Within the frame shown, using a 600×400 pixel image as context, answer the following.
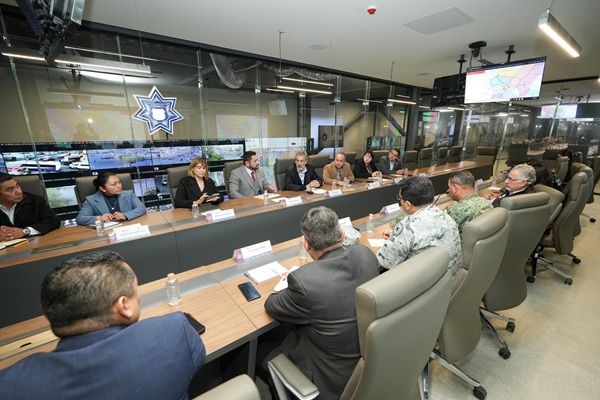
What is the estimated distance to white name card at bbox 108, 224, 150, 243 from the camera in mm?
2021

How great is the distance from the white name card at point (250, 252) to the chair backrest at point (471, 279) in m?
1.14

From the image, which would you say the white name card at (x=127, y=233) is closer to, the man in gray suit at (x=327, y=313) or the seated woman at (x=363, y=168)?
the man in gray suit at (x=327, y=313)

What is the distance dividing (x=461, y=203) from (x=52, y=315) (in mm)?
2205

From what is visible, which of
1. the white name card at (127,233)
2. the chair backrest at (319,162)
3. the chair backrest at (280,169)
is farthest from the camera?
the chair backrest at (319,162)

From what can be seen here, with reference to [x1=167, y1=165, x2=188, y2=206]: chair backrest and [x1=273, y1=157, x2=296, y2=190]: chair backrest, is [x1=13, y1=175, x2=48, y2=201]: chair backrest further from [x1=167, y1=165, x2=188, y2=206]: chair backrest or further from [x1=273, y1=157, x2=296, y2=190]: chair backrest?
[x1=273, y1=157, x2=296, y2=190]: chair backrest

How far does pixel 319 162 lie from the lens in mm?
4473

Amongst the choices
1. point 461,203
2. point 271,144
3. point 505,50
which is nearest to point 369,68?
point 505,50

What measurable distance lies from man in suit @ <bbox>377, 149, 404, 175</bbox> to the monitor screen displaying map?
60.7 inches

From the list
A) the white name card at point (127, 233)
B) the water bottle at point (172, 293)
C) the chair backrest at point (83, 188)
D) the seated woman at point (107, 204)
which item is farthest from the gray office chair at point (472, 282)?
the chair backrest at point (83, 188)

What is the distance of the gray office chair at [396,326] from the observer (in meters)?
0.73

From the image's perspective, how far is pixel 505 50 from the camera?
4.58 meters

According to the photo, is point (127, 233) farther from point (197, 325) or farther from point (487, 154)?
point (487, 154)

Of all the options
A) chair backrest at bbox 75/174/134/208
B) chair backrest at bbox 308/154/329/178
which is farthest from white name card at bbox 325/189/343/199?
chair backrest at bbox 75/174/134/208

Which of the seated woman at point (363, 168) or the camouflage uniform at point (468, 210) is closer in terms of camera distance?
the camouflage uniform at point (468, 210)
